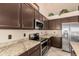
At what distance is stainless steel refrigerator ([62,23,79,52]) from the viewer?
4.07m

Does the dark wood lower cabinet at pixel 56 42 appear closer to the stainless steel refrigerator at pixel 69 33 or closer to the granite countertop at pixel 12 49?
the stainless steel refrigerator at pixel 69 33

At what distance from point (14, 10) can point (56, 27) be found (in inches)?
153

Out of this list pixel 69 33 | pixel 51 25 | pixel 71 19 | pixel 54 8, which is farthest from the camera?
pixel 51 25

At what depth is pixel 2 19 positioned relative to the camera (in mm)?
1309

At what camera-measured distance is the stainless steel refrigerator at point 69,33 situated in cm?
407

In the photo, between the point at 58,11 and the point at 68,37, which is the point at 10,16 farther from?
the point at 58,11

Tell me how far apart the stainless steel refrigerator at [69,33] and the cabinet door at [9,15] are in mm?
3042

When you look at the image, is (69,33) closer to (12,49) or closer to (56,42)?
(56,42)

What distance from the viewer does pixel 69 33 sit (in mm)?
4238

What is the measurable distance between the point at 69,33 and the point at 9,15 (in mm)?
3348

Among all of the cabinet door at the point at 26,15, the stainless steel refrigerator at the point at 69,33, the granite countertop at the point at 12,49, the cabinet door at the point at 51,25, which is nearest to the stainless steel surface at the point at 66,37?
the stainless steel refrigerator at the point at 69,33

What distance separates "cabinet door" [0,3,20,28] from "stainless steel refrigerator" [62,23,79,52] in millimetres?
3042

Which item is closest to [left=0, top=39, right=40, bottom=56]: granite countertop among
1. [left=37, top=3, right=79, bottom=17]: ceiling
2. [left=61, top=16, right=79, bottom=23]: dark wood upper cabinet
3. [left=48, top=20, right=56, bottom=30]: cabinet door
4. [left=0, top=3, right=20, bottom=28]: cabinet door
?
[left=0, top=3, right=20, bottom=28]: cabinet door

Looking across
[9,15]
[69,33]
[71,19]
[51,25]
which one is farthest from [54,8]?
[9,15]
